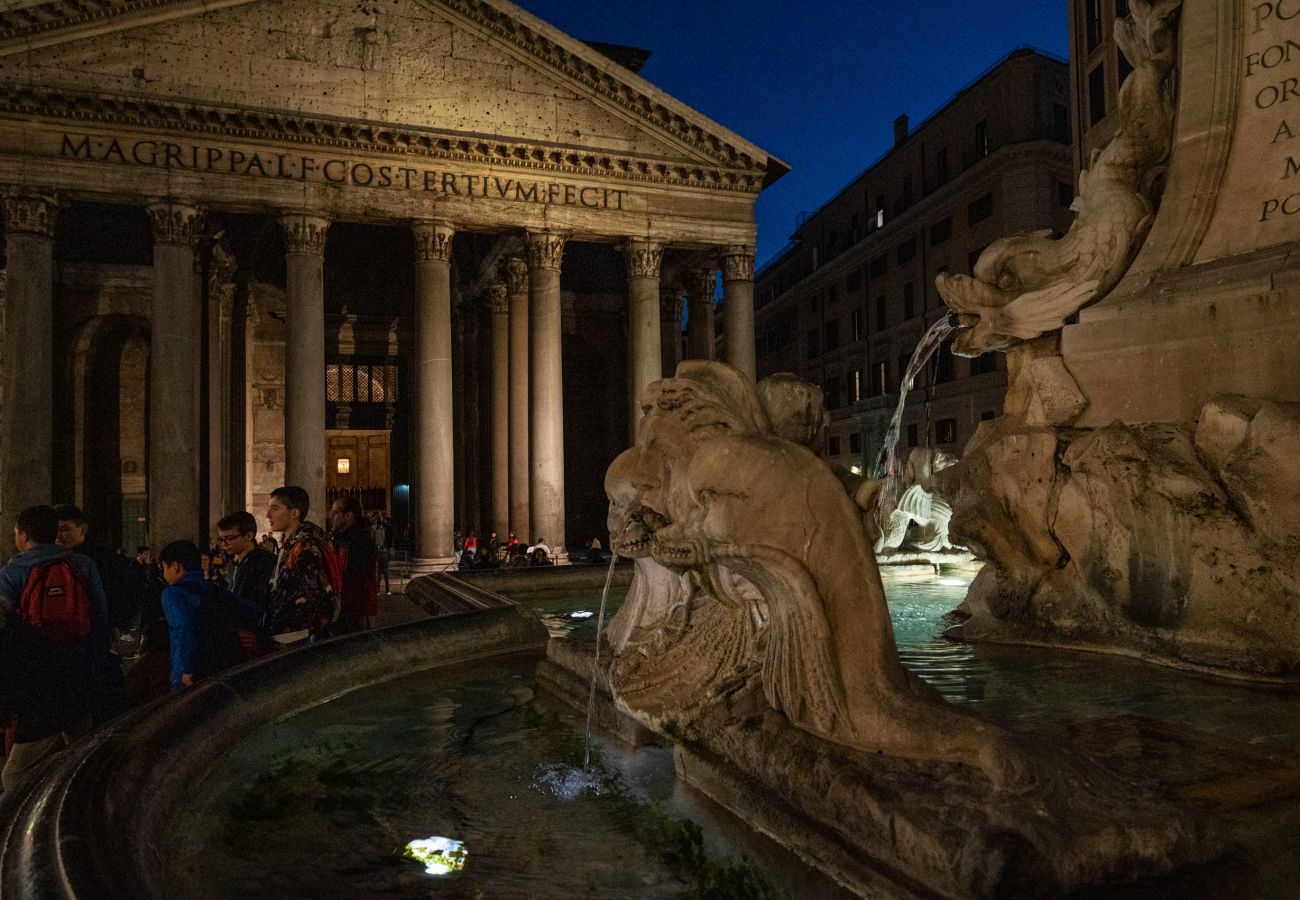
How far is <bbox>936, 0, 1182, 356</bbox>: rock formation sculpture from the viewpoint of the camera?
4582 millimetres

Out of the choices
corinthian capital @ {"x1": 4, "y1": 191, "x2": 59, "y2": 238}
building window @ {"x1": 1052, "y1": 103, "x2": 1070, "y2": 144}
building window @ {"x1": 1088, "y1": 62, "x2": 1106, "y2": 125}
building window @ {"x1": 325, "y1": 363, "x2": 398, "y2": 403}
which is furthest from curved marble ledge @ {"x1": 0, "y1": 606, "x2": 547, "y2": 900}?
building window @ {"x1": 1052, "y1": 103, "x2": 1070, "y2": 144}

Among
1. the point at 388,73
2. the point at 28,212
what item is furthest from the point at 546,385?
the point at 28,212

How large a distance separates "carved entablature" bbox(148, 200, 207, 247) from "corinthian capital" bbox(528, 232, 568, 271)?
6510 mm

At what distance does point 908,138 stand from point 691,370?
33.7 m

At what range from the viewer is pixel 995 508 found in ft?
15.2

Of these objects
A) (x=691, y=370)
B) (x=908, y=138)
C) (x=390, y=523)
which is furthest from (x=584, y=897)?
(x=908, y=138)

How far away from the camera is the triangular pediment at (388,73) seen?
1573 cm

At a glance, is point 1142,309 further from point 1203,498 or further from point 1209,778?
point 1209,778

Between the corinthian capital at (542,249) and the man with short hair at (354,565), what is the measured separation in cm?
1341

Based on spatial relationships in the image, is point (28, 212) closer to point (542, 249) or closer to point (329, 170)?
point (329, 170)

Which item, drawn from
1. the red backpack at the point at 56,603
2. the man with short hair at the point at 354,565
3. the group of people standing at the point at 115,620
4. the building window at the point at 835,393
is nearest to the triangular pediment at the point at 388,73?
the man with short hair at the point at 354,565

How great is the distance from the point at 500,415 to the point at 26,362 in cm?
946

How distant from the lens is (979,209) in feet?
94.1

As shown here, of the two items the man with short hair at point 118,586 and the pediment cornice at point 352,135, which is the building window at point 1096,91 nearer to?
the man with short hair at point 118,586
